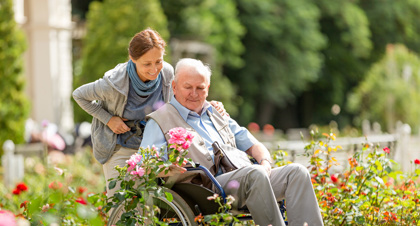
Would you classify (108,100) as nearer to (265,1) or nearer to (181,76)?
(181,76)

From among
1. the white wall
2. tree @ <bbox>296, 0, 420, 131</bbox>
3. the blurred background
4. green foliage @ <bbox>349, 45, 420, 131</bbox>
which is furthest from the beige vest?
tree @ <bbox>296, 0, 420, 131</bbox>

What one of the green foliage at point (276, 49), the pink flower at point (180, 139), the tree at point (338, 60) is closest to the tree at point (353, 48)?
the tree at point (338, 60)

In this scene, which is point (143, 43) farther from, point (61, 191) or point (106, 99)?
point (61, 191)

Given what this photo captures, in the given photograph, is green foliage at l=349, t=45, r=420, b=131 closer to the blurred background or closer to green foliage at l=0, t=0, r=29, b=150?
the blurred background

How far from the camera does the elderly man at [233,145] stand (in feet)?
13.4

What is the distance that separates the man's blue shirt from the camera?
4.38 metres

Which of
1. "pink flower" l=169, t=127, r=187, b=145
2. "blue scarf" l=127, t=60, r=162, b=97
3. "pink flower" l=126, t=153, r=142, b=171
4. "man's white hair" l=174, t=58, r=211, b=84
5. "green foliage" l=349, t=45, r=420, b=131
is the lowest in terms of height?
"green foliage" l=349, t=45, r=420, b=131

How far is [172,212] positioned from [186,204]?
12 cm

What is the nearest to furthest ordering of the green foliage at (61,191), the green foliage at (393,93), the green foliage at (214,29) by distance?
the green foliage at (61,191), the green foliage at (393,93), the green foliage at (214,29)

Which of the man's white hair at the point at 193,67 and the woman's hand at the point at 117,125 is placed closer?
the man's white hair at the point at 193,67

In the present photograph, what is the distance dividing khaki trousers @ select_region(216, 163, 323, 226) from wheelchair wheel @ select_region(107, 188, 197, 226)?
0.25 m

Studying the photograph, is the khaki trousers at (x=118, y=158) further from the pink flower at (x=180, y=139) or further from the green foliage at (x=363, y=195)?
the green foliage at (x=363, y=195)

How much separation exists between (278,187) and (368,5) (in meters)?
33.8

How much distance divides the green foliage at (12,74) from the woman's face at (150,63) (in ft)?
30.6
